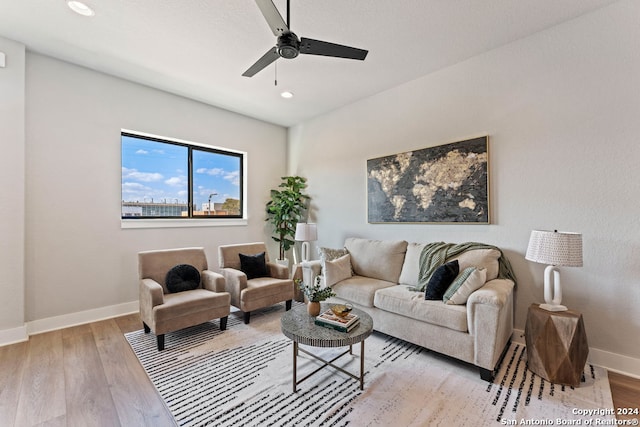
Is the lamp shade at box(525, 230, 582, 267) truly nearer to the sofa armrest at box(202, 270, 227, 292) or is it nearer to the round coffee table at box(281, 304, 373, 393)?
the round coffee table at box(281, 304, 373, 393)

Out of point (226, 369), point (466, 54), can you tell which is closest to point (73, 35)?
point (226, 369)

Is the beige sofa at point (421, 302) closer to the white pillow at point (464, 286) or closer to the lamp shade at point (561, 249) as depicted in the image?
the white pillow at point (464, 286)

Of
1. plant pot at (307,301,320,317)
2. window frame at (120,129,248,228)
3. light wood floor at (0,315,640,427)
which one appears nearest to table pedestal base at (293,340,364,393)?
plant pot at (307,301,320,317)

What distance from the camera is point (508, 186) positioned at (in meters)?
2.82

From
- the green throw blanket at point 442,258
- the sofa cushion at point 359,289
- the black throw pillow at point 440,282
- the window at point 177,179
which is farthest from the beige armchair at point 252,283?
the black throw pillow at point 440,282

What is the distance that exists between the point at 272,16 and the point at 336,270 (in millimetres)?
2494

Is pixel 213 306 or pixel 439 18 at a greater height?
pixel 439 18

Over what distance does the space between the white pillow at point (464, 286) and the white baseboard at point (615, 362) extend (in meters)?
1.08

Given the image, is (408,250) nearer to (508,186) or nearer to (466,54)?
(508,186)

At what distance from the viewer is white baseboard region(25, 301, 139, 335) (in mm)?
2988

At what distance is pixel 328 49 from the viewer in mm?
1962

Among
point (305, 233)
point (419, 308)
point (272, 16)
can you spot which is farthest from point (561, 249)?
point (305, 233)

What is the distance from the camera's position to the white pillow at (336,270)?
3.20m

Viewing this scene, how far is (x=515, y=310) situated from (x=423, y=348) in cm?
104
